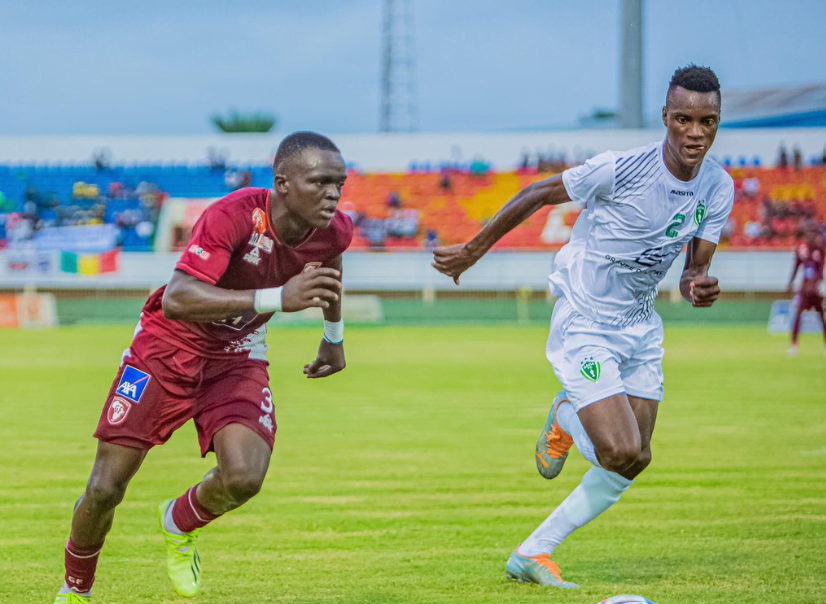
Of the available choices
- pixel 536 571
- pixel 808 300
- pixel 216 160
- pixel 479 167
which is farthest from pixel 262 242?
pixel 216 160

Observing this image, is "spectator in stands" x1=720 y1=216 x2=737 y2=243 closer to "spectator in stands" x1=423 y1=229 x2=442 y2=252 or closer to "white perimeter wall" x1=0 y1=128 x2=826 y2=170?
"white perimeter wall" x1=0 y1=128 x2=826 y2=170

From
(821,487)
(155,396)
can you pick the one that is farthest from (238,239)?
(821,487)

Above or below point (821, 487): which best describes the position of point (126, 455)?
above

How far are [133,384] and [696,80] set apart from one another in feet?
10.6

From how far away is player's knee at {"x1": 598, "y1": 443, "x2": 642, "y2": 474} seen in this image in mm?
5789

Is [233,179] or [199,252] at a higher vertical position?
[199,252]

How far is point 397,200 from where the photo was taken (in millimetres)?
41688

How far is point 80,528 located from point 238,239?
1.57 metres

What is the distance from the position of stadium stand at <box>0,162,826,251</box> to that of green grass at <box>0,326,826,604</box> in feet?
71.8

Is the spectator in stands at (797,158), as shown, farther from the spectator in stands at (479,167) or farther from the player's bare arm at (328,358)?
the player's bare arm at (328,358)

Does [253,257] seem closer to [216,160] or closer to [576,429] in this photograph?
[576,429]

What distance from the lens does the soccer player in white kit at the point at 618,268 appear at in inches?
233

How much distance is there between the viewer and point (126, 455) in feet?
17.8

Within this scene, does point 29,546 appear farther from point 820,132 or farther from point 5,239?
point 820,132
